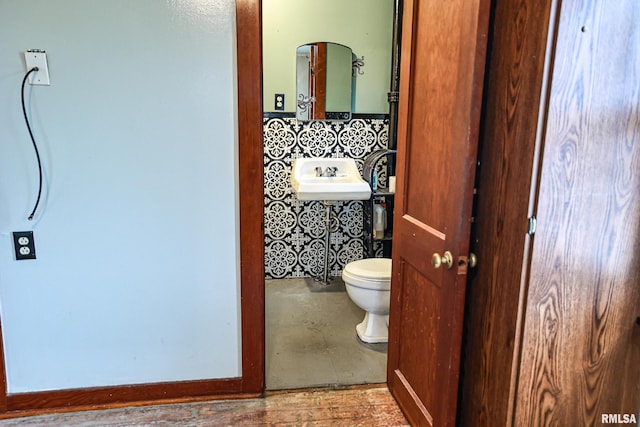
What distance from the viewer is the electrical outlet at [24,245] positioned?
179 cm

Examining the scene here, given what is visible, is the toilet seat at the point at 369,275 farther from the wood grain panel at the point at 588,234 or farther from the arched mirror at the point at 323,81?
the arched mirror at the point at 323,81

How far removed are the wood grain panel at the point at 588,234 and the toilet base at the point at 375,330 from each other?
1.26 metres

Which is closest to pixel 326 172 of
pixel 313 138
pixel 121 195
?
pixel 313 138

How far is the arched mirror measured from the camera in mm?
3271

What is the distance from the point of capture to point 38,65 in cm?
168

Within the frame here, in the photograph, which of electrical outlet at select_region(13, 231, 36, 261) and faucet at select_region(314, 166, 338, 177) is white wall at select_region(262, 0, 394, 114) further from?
electrical outlet at select_region(13, 231, 36, 261)

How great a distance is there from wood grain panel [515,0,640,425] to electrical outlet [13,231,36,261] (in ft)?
6.00

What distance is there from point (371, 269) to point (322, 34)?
1.78 m

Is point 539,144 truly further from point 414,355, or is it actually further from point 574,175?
point 414,355

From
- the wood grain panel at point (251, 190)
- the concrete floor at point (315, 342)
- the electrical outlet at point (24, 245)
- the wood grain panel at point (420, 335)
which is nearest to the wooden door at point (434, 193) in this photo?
the wood grain panel at point (420, 335)

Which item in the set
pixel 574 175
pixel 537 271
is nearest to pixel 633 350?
pixel 537 271

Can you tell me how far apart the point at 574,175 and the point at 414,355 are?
0.92m

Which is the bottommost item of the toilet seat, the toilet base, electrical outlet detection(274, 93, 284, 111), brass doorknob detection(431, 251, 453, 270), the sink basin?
the toilet base

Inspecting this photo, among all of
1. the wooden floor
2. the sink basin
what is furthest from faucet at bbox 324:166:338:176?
the wooden floor
